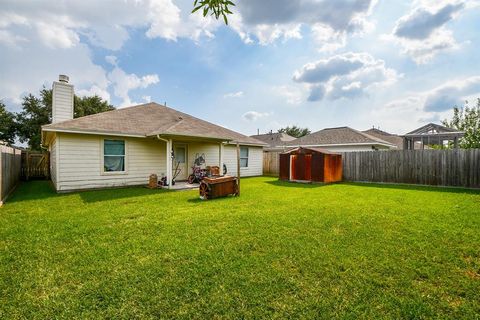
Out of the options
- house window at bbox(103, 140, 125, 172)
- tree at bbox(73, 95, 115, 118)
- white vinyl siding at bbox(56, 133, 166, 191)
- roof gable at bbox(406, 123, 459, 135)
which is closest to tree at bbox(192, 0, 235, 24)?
white vinyl siding at bbox(56, 133, 166, 191)

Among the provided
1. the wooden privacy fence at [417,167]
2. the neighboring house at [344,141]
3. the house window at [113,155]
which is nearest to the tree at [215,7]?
the house window at [113,155]

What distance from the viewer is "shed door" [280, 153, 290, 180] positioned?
550 inches

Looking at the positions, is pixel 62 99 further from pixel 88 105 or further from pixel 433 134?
pixel 433 134

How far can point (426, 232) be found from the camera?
4.38 meters

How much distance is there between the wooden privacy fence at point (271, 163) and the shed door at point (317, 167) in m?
5.35

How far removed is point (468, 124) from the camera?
65.4ft

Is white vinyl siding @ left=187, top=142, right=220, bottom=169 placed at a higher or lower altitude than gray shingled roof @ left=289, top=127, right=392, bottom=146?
lower

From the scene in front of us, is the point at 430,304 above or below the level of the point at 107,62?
below

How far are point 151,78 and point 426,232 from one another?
15.3 meters

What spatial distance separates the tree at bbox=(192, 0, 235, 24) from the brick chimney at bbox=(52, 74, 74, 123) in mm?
12430

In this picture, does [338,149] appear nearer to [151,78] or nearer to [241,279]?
[151,78]

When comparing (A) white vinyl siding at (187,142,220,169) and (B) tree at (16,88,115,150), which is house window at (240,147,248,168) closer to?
(A) white vinyl siding at (187,142,220,169)

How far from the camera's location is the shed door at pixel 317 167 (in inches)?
495

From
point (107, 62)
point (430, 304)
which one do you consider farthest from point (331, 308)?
point (107, 62)
